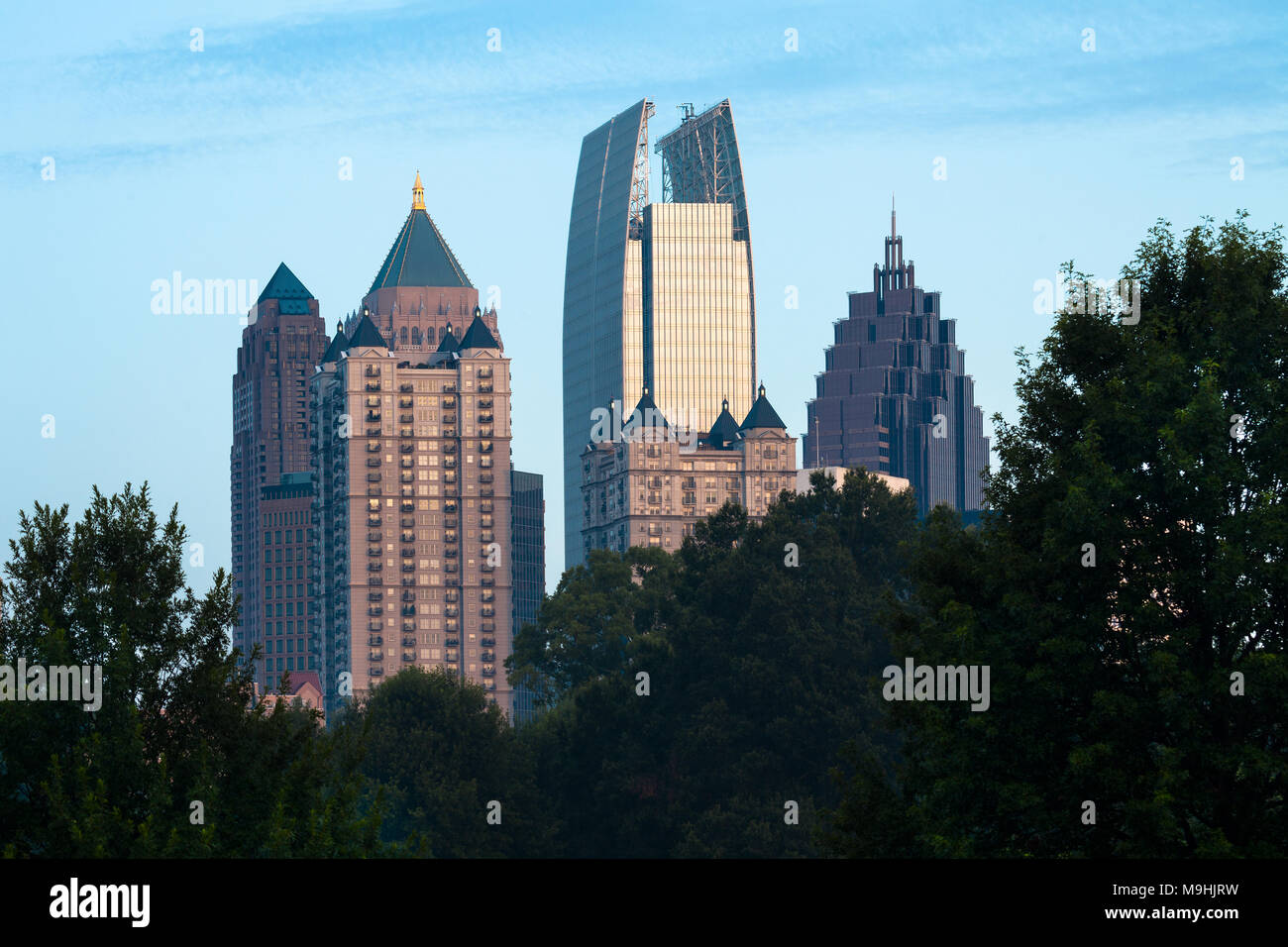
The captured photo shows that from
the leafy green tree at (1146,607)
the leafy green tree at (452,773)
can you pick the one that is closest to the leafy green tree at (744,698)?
the leafy green tree at (452,773)

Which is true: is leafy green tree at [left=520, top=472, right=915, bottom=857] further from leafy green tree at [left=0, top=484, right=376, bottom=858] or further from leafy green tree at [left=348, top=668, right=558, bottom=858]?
leafy green tree at [left=0, top=484, right=376, bottom=858]

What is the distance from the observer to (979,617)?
4572 centimetres

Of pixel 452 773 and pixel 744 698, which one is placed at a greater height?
pixel 744 698

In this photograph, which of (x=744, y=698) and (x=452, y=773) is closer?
(x=744, y=698)

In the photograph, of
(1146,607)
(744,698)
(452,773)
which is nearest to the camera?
(1146,607)

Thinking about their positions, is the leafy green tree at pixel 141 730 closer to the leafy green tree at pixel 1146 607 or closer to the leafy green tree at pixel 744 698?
the leafy green tree at pixel 1146 607

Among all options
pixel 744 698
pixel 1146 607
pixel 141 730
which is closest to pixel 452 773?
pixel 744 698

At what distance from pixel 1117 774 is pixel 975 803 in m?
4.03

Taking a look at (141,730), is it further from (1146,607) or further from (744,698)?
(744,698)

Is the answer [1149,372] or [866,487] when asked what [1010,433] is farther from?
[866,487]

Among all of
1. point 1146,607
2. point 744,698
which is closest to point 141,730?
point 1146,607

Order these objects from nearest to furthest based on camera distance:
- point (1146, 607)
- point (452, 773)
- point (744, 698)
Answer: point (1146, 607), point (744, 698), point (452, 773)

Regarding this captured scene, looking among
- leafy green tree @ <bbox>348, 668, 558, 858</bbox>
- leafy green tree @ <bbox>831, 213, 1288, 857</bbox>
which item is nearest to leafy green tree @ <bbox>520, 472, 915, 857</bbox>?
leafy green tree @ <bbox>348, 668, 558, 858</bbox>
